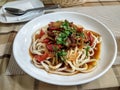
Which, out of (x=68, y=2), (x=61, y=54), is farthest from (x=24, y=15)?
(x=61, y=54)

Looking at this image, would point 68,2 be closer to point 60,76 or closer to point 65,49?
point 65,49

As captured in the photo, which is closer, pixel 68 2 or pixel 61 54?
pixel 61 54

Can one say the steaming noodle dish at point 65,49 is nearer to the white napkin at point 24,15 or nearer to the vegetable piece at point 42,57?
the vegetable piece at point 42,57

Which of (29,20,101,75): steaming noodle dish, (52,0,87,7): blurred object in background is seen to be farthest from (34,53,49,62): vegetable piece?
(52,0,87,7): blurred object in background

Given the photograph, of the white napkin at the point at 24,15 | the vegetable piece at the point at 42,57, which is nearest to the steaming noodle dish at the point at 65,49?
the vegetable piece at the point at 42,57

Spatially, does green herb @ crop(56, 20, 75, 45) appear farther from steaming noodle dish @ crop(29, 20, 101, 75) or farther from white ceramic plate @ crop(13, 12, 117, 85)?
white ceramic plate @ crop(13, 12, 117, 85)

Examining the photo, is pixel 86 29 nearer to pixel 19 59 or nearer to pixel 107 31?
pixel 107 31
